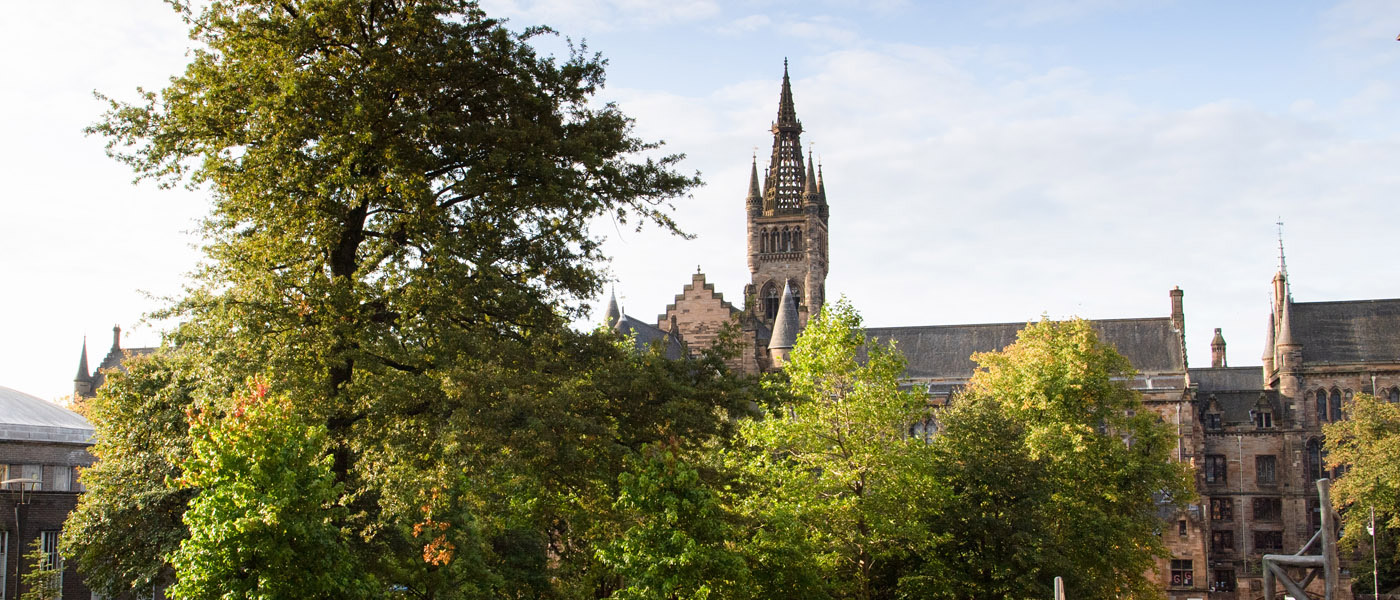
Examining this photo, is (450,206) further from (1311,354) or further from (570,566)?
(1311,354)

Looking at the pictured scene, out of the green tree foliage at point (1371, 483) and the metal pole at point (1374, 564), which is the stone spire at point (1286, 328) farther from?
the metal pole at point (1374, 564)

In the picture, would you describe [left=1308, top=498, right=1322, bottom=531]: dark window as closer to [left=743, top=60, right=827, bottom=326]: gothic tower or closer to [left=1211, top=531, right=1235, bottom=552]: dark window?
[left=1211, top=531, right=1235, bottom=552]: dark window

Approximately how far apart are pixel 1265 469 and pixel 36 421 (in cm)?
7118

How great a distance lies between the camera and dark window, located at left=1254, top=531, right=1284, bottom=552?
8231 centimetres

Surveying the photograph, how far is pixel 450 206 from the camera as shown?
24.9m

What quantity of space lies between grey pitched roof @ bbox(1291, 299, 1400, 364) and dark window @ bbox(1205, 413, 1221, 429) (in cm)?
647

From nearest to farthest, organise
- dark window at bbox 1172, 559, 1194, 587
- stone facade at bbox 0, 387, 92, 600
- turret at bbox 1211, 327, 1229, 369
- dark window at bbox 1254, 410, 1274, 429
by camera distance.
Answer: stone facade at bbox 0, 387, 92, 600 → dark window at bbox 1172, 559, 1194, 587 → dark window at bbox 1254, 410, 1274, 429 → turret at bbox 1211, 327, 1229, 369

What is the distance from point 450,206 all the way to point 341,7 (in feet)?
13.8

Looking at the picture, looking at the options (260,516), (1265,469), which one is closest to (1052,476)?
(260,516)

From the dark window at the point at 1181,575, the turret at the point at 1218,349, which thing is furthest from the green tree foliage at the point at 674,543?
the turret at the point at 1218,349

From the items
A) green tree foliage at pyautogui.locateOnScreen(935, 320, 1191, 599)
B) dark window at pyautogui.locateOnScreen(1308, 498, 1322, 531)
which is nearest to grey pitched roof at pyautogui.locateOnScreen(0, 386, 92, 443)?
green tree foliage at pyautogui.locateOnScreen(935, 320, 1191, 599)

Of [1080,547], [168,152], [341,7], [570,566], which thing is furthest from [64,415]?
[1080,547]

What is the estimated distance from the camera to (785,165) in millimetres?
103250

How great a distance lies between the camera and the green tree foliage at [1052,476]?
1404 inches
